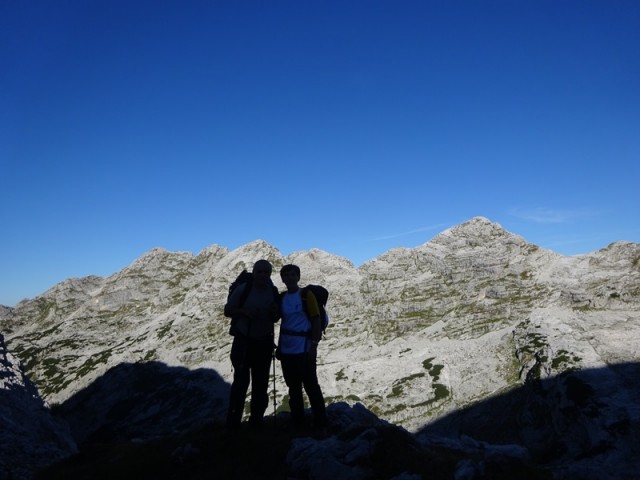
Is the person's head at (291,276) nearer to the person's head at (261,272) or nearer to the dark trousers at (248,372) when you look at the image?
the person's head at (261,272)

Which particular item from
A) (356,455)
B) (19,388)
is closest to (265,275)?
(356,455)

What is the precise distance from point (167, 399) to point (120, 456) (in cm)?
16951

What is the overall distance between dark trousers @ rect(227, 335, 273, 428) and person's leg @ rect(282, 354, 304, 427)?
2.67 ft

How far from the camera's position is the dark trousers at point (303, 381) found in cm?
1523

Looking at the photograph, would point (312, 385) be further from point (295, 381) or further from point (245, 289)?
point (245, 289)

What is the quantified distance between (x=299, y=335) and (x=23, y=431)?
100 feet

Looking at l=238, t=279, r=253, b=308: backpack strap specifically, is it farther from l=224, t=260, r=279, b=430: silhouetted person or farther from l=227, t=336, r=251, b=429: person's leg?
l=227, t=336, r=251, b=429: person's leg

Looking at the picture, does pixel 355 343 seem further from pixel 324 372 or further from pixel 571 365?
pixel 571 365

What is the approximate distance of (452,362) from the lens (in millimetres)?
142000

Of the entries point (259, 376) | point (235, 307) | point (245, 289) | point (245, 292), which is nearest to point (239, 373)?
point (259, 376)

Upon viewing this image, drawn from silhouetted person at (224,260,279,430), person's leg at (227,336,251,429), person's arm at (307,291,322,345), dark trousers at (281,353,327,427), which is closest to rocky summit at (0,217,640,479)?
dark trousers at (281,353,327,427)

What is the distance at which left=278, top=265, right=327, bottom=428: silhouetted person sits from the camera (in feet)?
49.8

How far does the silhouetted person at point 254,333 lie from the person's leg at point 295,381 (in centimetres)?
87

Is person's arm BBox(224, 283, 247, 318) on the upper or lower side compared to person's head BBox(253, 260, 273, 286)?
lower
